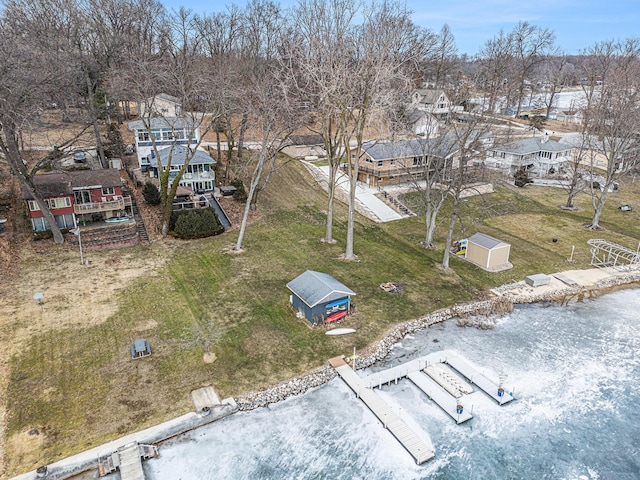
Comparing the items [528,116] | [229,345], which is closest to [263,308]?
[229,345]

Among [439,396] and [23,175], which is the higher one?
[23,175]

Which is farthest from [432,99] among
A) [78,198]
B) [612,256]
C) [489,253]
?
[78,198]

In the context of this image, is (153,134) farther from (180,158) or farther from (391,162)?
(391,162)

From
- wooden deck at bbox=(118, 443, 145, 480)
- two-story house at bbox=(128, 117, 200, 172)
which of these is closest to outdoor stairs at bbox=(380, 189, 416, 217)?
two-story house at bbox=(128, 117, 200, 172)

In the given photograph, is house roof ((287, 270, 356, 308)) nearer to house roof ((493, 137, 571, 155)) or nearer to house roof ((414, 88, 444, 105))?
house roof ((493, 137, 571, 155))

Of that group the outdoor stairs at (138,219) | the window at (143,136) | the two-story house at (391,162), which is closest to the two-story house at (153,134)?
the window at (143,136)

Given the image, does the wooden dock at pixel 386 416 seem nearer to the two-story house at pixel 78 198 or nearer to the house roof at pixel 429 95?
the two-story house at pixel 78 198
